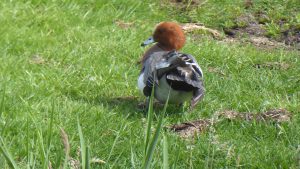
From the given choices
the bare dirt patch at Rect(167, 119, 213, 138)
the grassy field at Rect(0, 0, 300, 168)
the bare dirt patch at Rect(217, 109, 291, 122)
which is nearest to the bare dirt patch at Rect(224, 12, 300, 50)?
the grassy field at Rect(0, 0, 300, 168)

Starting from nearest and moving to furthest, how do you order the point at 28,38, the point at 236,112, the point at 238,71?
1. the point at 236,112
2. the point at 238,71
3. the point at 28,38

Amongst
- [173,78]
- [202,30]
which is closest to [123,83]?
[173,78]

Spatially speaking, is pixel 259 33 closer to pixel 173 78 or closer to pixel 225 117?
pixel 225 117

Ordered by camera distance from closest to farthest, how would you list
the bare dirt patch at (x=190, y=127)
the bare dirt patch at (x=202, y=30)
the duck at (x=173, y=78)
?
the bare dirt patch at (x=190, y=127)
the duck at (x=173, y=78)
the bare dirt patch at (x=202, y=30)

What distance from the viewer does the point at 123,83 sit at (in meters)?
6.96

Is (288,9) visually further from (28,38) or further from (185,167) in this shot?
(185,167)

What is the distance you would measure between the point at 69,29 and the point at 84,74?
4.89 feet

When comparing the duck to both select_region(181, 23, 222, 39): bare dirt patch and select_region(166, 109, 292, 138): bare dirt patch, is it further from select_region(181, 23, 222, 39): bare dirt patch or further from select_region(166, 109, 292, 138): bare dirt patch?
select_region(181, 23, 222, 39): bare dirt patch

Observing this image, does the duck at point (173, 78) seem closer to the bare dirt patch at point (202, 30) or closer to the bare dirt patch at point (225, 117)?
the bare dirt patch at point (225, 117)

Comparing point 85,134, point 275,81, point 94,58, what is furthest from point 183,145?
point 94,58

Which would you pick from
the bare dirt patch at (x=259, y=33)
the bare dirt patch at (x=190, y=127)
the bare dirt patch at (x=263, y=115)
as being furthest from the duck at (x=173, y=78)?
the bare dirt patch at (x=259, y=33)

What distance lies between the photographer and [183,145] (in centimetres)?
505

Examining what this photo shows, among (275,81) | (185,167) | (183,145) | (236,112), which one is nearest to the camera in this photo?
(185,167)

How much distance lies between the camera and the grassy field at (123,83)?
4887 millimetres
